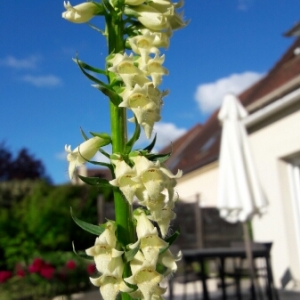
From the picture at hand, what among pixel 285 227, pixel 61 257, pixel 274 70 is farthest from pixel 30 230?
pixel 274 70

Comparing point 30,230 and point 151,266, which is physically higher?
point 30,230

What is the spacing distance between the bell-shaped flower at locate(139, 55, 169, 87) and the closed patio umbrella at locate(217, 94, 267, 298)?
624 centimetres

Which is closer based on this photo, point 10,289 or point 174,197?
point 174,197

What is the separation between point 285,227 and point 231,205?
209 centimetres

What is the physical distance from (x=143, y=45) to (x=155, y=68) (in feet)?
0.22

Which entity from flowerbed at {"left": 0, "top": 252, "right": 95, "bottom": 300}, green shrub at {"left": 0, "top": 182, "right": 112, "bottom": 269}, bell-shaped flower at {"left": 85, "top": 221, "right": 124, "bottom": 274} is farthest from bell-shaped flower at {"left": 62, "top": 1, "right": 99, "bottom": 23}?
green shrub at {"left": 0, "top": 182, "right": 112, "bottom": 269}

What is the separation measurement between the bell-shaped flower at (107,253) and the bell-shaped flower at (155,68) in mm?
298

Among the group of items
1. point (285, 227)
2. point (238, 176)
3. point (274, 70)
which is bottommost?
point (285, 227)

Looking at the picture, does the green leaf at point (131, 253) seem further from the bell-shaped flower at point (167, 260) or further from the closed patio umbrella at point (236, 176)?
the closed patio umbrella at point (236, 176)

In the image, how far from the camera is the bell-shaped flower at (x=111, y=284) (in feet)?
2.91

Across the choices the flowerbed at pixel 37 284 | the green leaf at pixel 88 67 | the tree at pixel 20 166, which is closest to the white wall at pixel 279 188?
the flowerbed at pixel 37 284

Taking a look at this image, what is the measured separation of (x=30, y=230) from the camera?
12023 millimetres

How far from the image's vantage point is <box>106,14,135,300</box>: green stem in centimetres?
98

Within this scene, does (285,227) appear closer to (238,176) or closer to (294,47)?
(238,176)
